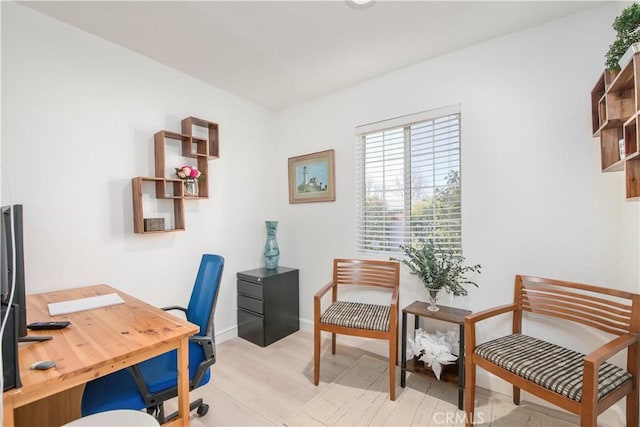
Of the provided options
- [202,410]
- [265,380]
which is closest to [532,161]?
[265,380]

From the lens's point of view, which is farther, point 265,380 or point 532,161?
point 265,380

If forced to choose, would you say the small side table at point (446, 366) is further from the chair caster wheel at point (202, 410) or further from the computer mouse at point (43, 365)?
the computer mouse at point (43, 365)

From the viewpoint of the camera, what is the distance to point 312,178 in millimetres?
3035

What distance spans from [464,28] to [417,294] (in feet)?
6.47

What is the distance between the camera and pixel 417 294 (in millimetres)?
2357

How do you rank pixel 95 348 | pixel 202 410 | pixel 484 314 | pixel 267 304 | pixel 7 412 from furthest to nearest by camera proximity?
pixel 267 304 < pixel 202 410 < pixel 484 314 < pixel 95 348 < pixel 7 412

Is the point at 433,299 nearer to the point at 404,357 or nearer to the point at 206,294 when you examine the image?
the point at 404,357

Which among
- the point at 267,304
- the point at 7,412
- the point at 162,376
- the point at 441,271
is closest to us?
the point at 7,412

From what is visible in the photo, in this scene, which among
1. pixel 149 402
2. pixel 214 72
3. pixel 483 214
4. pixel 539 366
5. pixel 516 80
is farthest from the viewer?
pixel 214 72

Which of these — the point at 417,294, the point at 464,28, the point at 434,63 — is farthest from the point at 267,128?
the point at 417,294

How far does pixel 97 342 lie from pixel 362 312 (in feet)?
5.39

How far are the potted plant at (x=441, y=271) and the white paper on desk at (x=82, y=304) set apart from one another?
77.0 inches

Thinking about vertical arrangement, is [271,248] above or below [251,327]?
above

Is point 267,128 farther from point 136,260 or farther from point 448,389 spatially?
point 448,389
